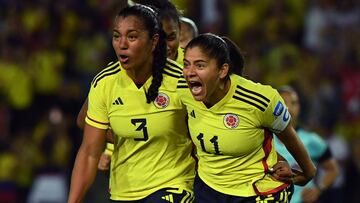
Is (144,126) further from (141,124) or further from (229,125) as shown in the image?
(229,125)

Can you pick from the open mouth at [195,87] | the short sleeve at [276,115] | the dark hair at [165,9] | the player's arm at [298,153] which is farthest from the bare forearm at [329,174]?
the open mouth at [195,87]

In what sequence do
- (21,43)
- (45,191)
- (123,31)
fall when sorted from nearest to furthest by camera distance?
(123,31) → (45,191) → (21,43)

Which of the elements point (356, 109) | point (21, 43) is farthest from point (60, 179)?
point (356, 109)

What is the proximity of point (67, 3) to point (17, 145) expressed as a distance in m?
2.00

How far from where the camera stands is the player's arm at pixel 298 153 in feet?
17.8

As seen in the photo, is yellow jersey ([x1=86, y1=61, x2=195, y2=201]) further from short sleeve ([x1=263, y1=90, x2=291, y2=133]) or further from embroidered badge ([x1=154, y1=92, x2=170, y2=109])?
short sleeve ([x1=263, y1=90, x2=291, y2=133])

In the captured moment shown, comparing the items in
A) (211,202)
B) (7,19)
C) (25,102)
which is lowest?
(25,102)

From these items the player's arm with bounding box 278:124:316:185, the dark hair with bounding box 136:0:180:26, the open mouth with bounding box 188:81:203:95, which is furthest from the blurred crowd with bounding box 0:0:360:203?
the open mouth with bounding box 188:81:203:95

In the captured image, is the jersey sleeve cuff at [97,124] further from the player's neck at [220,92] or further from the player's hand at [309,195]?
the player's hand at [309,195]

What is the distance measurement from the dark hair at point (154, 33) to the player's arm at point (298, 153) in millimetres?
708

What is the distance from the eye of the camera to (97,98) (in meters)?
5.50

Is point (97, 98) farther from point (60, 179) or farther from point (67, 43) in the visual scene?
point (67, 43)

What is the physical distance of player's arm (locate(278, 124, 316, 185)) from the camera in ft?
17.8

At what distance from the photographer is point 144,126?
5457mm
